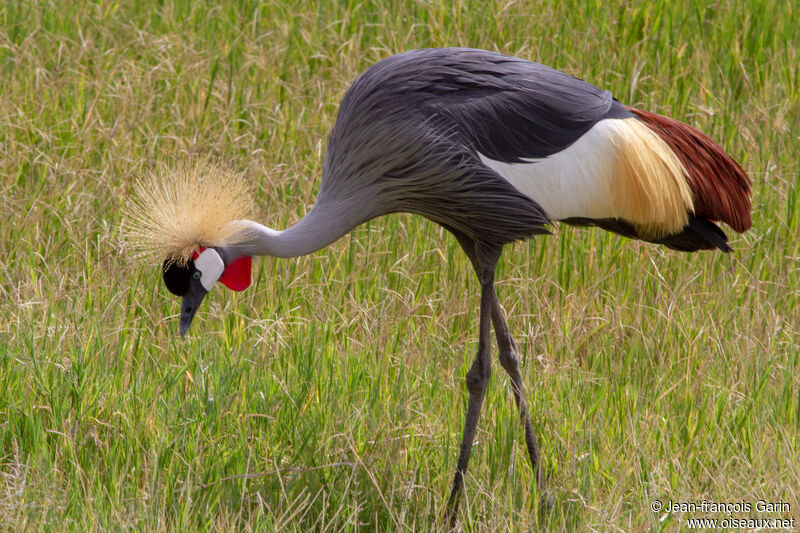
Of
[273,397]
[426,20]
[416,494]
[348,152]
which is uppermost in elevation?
[426,20]

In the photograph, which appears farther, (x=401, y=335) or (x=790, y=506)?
(x=401, y=335)

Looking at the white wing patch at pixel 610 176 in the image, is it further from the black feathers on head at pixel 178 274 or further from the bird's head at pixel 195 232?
the black feathers on head at pixel 178 274

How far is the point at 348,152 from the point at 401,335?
30.8 inches

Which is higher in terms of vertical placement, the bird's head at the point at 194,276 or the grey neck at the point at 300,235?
the grey neck at the point at 300,235

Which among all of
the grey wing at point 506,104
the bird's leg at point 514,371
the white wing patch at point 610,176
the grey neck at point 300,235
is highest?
the grey wing at point 506,104

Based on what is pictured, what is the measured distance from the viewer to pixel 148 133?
409cm

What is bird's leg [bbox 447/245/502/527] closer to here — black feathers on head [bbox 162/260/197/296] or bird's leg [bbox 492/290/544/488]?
bird's leg [bbox 492/290/544/488]

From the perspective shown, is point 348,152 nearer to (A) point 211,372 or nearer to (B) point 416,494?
(A) point 211,372

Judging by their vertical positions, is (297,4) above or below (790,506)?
above

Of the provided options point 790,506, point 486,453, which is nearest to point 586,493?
point 486,453

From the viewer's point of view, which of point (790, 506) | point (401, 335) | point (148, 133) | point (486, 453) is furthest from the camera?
point (148, 133)

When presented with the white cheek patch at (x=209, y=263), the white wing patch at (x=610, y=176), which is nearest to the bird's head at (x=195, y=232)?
the white cheek patch at (x=209, y=263)

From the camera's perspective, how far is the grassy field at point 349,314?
2547mm

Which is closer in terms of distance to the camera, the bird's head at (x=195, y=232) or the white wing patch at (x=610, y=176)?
the bird's head at (x=195, y=232)
